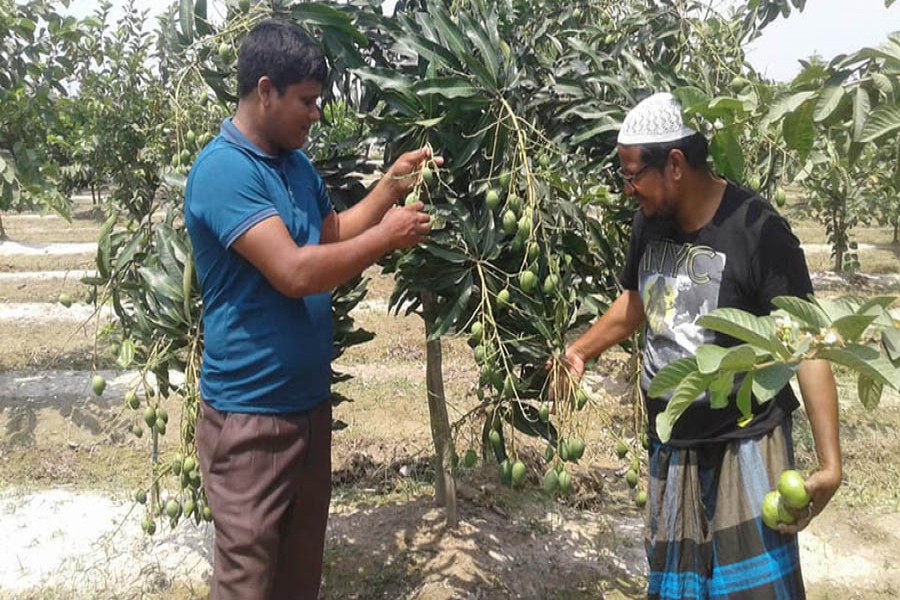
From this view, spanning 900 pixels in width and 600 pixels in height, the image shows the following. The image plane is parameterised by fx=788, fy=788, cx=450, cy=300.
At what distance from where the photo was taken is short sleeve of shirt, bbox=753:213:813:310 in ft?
4.59

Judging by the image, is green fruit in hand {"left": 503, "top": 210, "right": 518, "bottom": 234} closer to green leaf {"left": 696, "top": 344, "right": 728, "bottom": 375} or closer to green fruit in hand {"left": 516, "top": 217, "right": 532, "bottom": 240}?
green fruit in hand {"left": 516, "top": 217, "right": 532, "bottom": 240}

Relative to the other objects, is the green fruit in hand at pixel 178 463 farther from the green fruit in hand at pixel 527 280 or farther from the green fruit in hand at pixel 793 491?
the green fruit in hand at pixel 793 491

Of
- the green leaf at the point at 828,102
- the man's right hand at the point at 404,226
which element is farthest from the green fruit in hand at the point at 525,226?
the green leaf at the point at 828,102

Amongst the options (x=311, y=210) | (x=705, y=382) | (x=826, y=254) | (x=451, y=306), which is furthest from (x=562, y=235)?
(x=826, y=254)

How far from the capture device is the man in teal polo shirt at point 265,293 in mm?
1402

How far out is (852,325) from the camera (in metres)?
0.76

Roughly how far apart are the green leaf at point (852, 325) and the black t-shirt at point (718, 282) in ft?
2.05

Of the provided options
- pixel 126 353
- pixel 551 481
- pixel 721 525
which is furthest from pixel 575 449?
pixel 126 353

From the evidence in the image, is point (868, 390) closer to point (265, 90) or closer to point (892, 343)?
point (892, 343)

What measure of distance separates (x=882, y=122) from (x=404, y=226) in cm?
79

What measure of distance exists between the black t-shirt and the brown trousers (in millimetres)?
726

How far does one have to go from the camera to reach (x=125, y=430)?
3955mm

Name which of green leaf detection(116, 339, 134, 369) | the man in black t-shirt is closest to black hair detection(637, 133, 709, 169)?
the man in black t-shirt

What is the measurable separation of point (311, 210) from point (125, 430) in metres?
2.84
